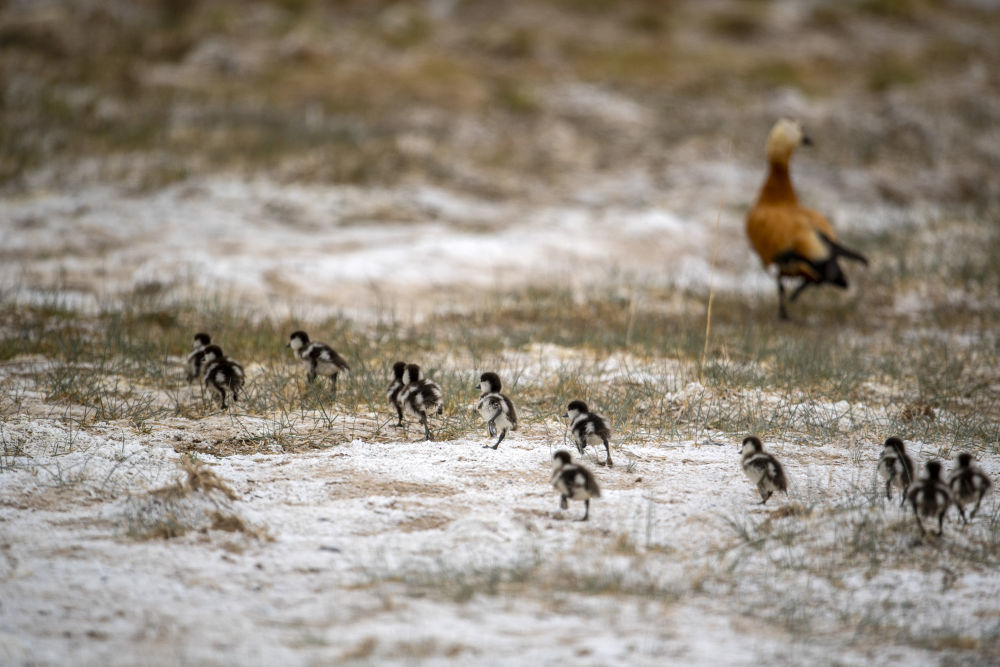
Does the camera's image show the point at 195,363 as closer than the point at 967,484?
No

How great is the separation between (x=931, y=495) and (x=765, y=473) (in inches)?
32.6

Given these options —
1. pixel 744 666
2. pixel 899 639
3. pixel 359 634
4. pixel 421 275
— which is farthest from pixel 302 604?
pixel 421 275

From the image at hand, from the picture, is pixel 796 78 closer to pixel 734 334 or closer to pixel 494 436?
pixel 734 334

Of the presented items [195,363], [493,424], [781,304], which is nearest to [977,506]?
[493,424]

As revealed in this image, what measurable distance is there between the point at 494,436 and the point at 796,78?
20817mm

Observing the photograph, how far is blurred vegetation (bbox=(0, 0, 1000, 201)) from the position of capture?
52.9ft

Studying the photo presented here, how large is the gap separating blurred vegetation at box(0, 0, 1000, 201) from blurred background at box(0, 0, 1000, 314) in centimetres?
9

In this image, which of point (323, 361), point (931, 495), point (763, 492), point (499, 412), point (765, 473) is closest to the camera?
point (931, 495)

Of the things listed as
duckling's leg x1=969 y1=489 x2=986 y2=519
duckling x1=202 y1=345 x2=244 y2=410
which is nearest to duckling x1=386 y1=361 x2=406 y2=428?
duckling x1=202 y1=345 x2=244 y2=410

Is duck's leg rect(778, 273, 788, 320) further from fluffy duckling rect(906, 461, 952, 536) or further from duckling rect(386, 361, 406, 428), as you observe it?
fluffy duckling rect(906, 461, 952, 536)

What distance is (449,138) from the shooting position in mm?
18219

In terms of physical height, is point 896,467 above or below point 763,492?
above

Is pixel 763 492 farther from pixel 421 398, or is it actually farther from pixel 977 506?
pixel 421 398

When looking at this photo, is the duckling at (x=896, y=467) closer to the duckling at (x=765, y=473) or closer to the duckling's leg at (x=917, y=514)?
the duckling's leg at (x=917, y=514)
